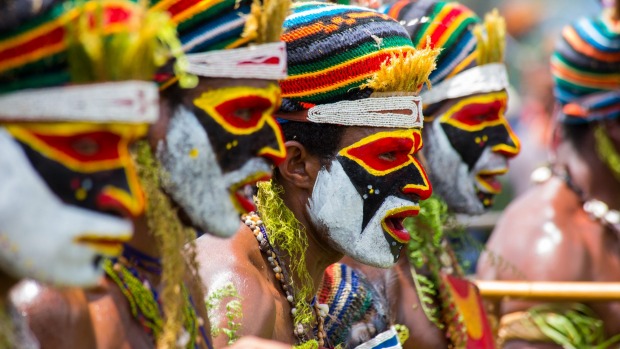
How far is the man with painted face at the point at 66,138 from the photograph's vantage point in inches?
78.4

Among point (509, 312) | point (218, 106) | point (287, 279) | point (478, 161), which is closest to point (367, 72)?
point (287, 279)

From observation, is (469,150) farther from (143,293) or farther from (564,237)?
(143,293)

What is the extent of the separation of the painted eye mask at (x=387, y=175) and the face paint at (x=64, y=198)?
4.95 feet

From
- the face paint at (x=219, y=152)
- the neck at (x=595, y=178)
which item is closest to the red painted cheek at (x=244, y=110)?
the face paint at (x=219, y=152)

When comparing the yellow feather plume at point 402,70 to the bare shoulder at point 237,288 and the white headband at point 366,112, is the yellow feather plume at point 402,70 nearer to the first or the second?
the white headband at point 366,112

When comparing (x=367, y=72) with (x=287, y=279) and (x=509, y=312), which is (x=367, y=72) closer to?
(x=287, y=279)

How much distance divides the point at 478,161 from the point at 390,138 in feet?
4.49

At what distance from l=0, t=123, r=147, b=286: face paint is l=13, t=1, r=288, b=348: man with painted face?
382mm

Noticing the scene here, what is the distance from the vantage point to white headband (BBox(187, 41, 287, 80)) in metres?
2.68

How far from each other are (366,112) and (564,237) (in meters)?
2.46

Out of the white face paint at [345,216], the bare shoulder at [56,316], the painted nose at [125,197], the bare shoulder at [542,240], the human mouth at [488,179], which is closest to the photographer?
the painted nose at [125,197]

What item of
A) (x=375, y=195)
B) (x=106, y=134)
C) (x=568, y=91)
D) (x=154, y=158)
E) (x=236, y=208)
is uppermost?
(x=106, y=134)

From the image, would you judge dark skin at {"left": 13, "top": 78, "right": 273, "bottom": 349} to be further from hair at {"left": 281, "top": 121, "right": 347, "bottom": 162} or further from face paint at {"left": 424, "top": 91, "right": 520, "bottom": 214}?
face paint at {"left": 424, "top": 91, "right": 520, "bottom": 214}

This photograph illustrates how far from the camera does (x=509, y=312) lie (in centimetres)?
560
